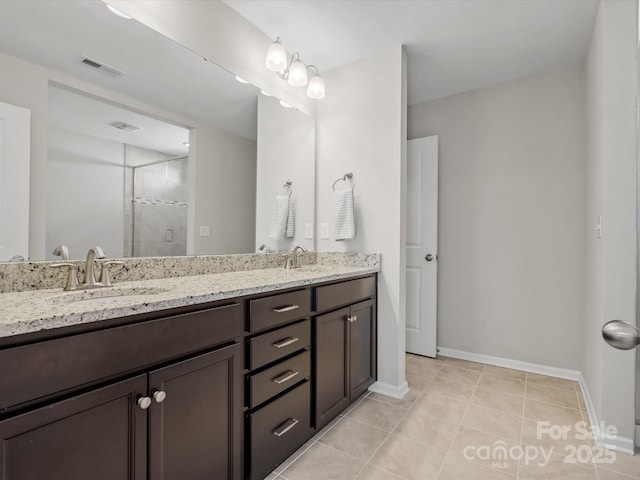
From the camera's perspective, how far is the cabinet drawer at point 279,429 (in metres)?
1.35

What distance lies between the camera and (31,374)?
2.52 feet

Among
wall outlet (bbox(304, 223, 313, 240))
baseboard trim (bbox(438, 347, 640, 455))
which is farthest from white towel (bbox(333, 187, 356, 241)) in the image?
baseboard trim (bbox(438, 347, 640, 455))

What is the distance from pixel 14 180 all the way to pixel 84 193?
0.72ft

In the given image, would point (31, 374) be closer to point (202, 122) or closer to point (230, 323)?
point (230, 323)

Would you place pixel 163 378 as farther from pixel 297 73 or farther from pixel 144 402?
pixel 297 73

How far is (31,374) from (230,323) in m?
0.58

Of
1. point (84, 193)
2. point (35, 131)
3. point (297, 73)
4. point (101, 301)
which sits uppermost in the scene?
point (297, 73)

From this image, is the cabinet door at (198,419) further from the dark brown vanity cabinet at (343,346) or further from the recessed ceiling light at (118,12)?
the recessed ceiling light at (118,12)

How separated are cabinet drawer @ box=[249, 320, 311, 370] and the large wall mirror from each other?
26.6 inches

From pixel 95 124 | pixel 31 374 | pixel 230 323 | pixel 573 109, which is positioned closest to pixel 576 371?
pixel 573 109

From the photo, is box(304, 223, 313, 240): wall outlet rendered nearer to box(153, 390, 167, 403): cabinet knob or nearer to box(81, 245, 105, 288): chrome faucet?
box(81, 245, 105, 288): chrome faucet

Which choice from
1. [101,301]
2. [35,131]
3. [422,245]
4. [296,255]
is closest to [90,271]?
[101,301]

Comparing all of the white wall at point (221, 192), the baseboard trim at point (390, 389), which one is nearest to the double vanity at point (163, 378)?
the white wall at point (221, 192)

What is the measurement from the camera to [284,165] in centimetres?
241
